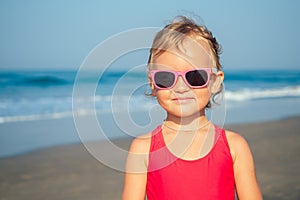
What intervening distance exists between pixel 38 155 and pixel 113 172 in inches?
59.1

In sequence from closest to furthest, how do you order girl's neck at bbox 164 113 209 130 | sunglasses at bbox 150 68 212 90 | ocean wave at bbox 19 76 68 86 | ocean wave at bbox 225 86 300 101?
sunglasses at bbox 150 68 212 90, girl's neck at bbox 164 113 209 130, ocean wave at bbox 225 86 300 101, ocean wave at bbox 19 76 68 86

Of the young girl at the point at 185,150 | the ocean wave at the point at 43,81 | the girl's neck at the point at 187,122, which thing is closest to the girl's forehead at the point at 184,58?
the young girl at the point at 185,150

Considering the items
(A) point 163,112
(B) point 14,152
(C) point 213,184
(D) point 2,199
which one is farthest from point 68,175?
(C) point 213,184

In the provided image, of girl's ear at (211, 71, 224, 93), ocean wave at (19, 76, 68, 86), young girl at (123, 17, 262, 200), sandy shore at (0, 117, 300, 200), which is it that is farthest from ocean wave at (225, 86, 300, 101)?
young girl at (123, 17, 262, 200)

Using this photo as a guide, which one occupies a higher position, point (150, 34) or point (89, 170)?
point (150, 34)

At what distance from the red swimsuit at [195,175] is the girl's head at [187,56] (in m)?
0.24

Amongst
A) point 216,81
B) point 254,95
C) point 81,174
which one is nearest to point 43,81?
point 254,95

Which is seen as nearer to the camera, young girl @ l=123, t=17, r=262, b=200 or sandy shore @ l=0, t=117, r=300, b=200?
young girl @ l=123, t=17, r=262, b=200

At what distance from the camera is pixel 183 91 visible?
2.09 meters

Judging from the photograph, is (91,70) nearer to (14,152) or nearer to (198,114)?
(198,114)

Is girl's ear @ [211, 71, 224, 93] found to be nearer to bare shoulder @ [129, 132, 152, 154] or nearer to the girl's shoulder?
the girl's shoulder

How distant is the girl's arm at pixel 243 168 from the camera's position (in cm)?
210

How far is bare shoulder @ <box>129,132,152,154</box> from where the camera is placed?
212cm

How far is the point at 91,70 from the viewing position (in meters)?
1.85
